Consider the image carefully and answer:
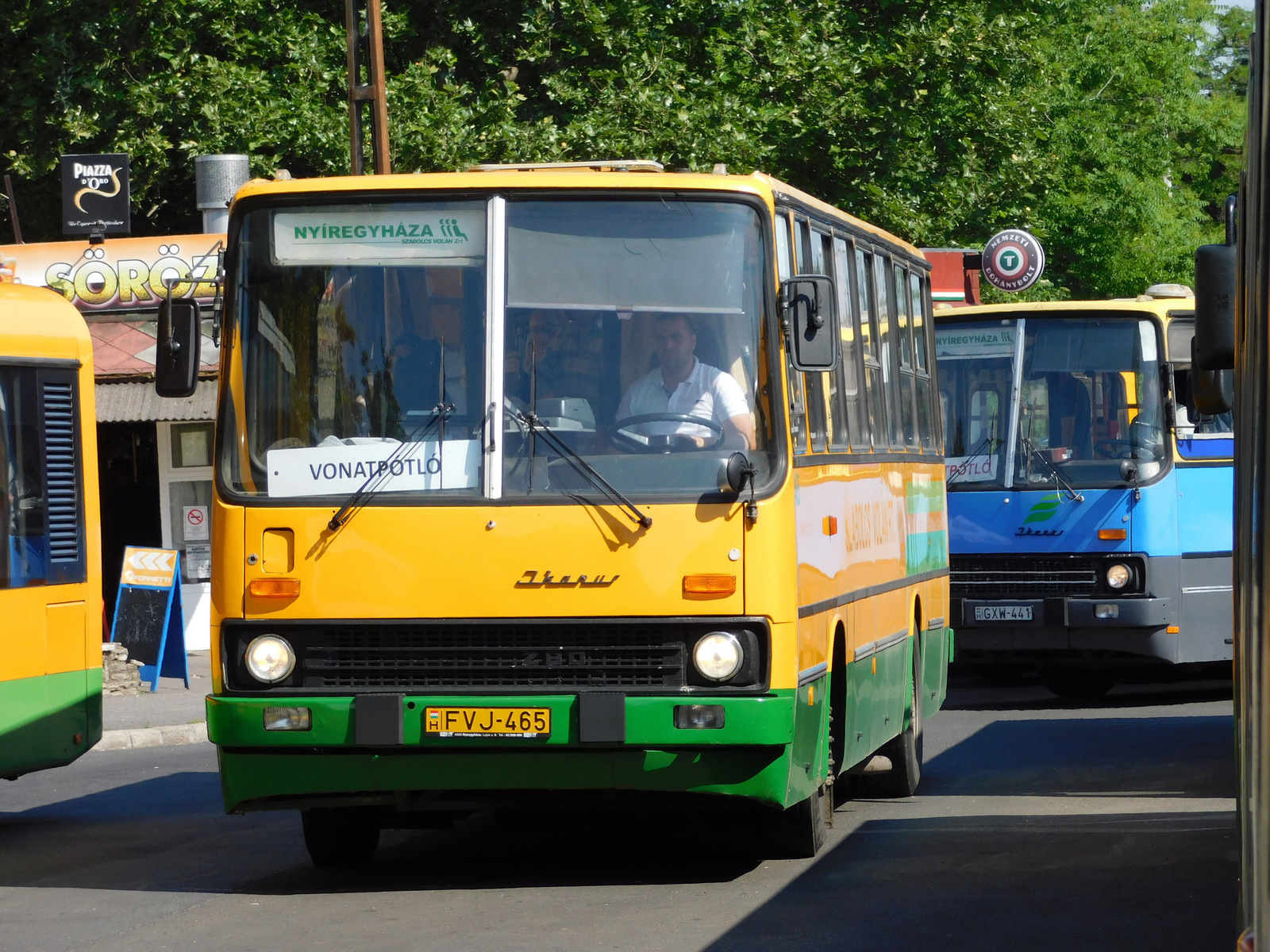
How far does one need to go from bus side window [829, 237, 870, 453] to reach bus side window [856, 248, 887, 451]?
12 cm

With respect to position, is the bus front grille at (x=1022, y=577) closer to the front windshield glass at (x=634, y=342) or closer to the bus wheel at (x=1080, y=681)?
the bus wheel at (x=1080, y=681)

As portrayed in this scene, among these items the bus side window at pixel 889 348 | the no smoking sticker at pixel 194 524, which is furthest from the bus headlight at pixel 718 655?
the no smoking sticker at pixel 194 524

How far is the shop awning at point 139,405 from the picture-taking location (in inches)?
902

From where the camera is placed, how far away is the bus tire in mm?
11680

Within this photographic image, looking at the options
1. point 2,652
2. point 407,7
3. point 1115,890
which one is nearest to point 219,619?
point 2,652

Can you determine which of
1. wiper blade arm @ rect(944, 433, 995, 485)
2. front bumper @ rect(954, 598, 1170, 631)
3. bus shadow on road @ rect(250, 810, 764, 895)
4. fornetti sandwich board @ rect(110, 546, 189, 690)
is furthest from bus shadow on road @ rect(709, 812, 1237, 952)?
fornetti sandwich board @ rect(110, 546, 189, 690)

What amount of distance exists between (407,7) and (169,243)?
8.01 metres

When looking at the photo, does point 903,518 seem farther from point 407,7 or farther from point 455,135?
point 407,7

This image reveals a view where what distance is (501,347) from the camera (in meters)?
8.48

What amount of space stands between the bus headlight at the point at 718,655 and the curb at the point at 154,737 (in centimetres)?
819

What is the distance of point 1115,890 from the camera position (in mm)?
8406

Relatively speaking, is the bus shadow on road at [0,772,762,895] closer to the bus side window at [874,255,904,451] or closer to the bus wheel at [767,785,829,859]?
the bus wheel at [767,785,829,859]

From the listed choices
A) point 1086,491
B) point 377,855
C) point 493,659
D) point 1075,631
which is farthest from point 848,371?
point 1075,631

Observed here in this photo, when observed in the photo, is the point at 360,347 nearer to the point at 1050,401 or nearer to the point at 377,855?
the point at 377,855
